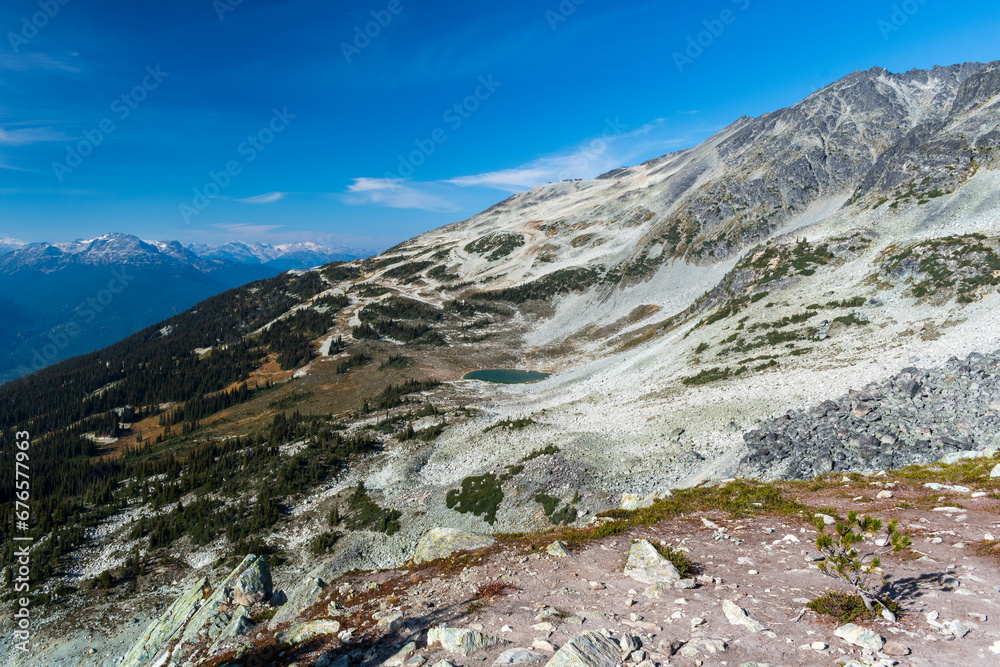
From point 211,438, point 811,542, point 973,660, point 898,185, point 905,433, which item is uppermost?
point 898,185

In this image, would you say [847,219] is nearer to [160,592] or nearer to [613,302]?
[613,302]

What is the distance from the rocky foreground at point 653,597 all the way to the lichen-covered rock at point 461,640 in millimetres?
28

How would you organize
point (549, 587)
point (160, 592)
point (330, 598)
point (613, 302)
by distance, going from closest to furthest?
point (549, 587) → point (330, 598) → point (160, 592) → point (613, 302)

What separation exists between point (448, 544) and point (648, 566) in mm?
7478

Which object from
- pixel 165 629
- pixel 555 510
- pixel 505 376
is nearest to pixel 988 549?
pixel 555 510

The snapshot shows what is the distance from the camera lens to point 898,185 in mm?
64438

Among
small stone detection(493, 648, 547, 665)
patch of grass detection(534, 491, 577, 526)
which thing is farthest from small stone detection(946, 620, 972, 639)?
patch of grass detection(534, 491, 577, 526)

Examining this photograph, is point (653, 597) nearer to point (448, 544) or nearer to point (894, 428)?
point (448, 544)

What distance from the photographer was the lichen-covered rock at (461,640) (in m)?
7.88

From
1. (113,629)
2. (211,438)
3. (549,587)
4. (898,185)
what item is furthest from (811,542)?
(898,185)

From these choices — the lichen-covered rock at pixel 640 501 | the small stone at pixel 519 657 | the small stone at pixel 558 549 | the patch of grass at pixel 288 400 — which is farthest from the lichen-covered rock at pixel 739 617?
the patch of grass at pixel 288 400

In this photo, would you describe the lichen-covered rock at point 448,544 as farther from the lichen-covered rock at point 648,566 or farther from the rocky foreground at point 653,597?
the lichen-covered rock at point 648,566

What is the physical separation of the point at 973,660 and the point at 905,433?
1851 centimetres

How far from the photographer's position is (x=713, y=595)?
9.14 m
